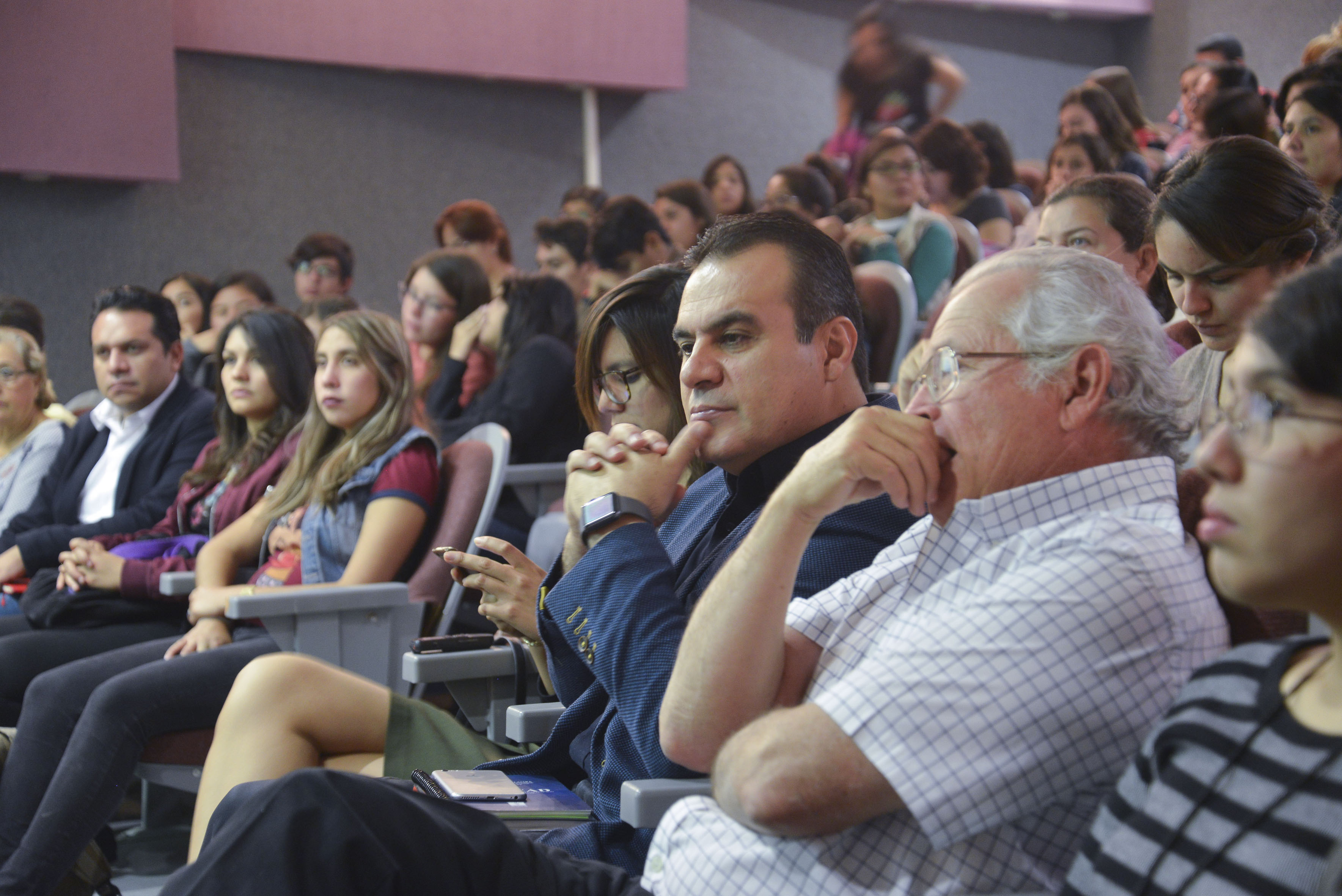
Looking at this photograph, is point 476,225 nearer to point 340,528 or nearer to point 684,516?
point 340,528

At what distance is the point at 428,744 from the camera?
1.77 meters

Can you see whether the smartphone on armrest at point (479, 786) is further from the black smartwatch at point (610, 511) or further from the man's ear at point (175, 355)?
the man's ear at point (175, 355)

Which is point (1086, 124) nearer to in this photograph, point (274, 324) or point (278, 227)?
point (274, 324)

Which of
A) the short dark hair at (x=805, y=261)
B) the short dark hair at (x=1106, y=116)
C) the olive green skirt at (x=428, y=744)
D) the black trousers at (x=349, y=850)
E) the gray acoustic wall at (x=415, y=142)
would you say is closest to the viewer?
the black trousers at (x=349, y=850)

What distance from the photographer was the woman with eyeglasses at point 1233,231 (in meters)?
1.65

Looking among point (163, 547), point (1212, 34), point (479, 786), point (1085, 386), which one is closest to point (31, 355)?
point (163, 547)

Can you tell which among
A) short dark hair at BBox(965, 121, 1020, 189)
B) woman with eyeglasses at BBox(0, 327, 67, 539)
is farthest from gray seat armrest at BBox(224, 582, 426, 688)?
short dark hair at BBox(965, 121, 1020, 189)

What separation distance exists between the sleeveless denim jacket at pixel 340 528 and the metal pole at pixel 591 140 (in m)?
4.99

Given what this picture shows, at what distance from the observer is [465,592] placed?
2.49 metres

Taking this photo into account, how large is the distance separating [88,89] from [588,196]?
238 cm

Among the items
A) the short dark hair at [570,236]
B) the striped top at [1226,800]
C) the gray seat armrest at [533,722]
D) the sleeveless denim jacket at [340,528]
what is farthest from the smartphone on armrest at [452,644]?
the short dark hair at [570,236]

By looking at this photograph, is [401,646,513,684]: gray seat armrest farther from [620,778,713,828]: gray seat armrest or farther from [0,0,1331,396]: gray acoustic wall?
[0,0,1331,396]: gray acoustic wall

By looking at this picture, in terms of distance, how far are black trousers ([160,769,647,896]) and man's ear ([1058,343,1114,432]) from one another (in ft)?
2.01

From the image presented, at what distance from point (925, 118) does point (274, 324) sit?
4.02 metres
